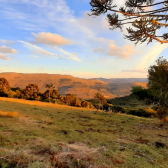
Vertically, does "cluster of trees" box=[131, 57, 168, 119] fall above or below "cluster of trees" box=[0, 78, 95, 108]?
above

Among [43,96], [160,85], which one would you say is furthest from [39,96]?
[160,85]

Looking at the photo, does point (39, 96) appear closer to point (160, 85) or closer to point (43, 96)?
point (43, 96)

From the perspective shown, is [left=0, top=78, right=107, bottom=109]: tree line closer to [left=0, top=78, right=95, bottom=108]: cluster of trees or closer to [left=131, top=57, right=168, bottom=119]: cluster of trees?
[left=0, top=78, right=95, bottom=108]: cluster of trees

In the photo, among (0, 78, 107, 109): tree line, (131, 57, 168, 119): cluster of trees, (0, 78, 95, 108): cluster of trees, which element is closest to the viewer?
(131, 57, 168, 119): cluster of trees

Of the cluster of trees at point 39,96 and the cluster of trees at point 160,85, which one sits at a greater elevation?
the cluster of trees at point 160,85

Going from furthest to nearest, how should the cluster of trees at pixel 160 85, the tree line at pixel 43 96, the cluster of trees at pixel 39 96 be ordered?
the cluster of trees at pixel 39 96
the tree line at pixel 43 96
the cluster of trees at pixel 160 85

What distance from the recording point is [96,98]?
132 ft

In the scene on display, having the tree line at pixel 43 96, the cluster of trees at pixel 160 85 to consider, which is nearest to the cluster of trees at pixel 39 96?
the tree line at pixel 43 96

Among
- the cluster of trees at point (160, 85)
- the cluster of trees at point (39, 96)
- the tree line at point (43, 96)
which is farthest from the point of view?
the cluster of trees at point (39, 96)

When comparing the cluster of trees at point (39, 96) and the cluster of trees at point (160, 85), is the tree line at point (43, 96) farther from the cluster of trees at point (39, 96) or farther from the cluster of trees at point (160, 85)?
the cluster of trees at point (160, 85)

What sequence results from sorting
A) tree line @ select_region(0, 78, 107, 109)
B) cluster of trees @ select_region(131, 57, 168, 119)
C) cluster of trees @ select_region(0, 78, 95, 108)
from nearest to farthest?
cluster of trees @ select_region(131, 57, 168, 119) → tree line @ select_region(0, 78, 107, 109) → cluster of trees @ select_region(0, 78, 95, 108)

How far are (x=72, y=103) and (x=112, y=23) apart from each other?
43609mm

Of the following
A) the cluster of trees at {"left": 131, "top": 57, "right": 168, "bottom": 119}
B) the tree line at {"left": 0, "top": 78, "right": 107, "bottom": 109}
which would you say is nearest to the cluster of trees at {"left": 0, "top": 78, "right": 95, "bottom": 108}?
the tree line at {"left": 0, "top": 78, "right": 107, "bottom": 109}

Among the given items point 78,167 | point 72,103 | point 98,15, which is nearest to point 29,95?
point 72,103
